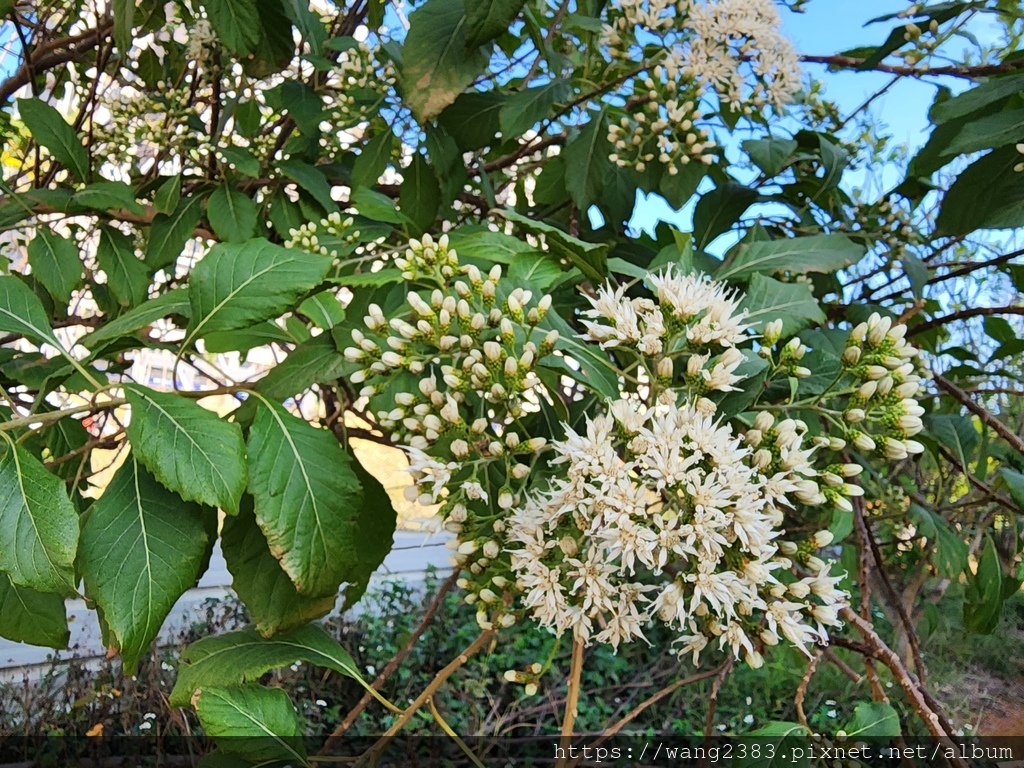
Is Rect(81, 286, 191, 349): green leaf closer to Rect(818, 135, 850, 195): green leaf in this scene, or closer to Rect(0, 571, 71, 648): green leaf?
Rect(0, 571, 71, 648): green leaf

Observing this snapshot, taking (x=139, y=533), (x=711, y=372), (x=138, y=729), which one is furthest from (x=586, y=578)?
(x=138, y=729)

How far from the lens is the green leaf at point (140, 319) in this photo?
2.22 ft

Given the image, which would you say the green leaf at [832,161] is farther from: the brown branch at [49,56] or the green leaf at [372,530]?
the brown branch at [49,56]

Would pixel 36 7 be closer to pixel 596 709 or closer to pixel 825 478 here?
pixel 825 478

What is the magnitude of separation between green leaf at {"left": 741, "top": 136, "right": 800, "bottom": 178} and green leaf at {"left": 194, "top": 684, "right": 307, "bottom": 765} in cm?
110

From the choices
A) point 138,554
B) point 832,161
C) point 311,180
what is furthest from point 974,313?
point 138,554

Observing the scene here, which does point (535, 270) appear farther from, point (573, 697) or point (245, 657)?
point (245, 657)

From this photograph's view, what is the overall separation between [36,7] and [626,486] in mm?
1858

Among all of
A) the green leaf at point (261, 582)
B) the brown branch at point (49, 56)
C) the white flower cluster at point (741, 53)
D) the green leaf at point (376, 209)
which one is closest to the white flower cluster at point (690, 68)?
the white flower cluster at point (741, 53)

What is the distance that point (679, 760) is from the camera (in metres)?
2.30

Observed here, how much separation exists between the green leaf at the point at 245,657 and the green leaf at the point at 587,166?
0.77 m

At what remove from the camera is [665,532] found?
0.55 m

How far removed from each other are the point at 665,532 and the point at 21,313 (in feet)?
2.23

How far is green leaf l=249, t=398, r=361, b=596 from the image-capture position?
62 centimetres
